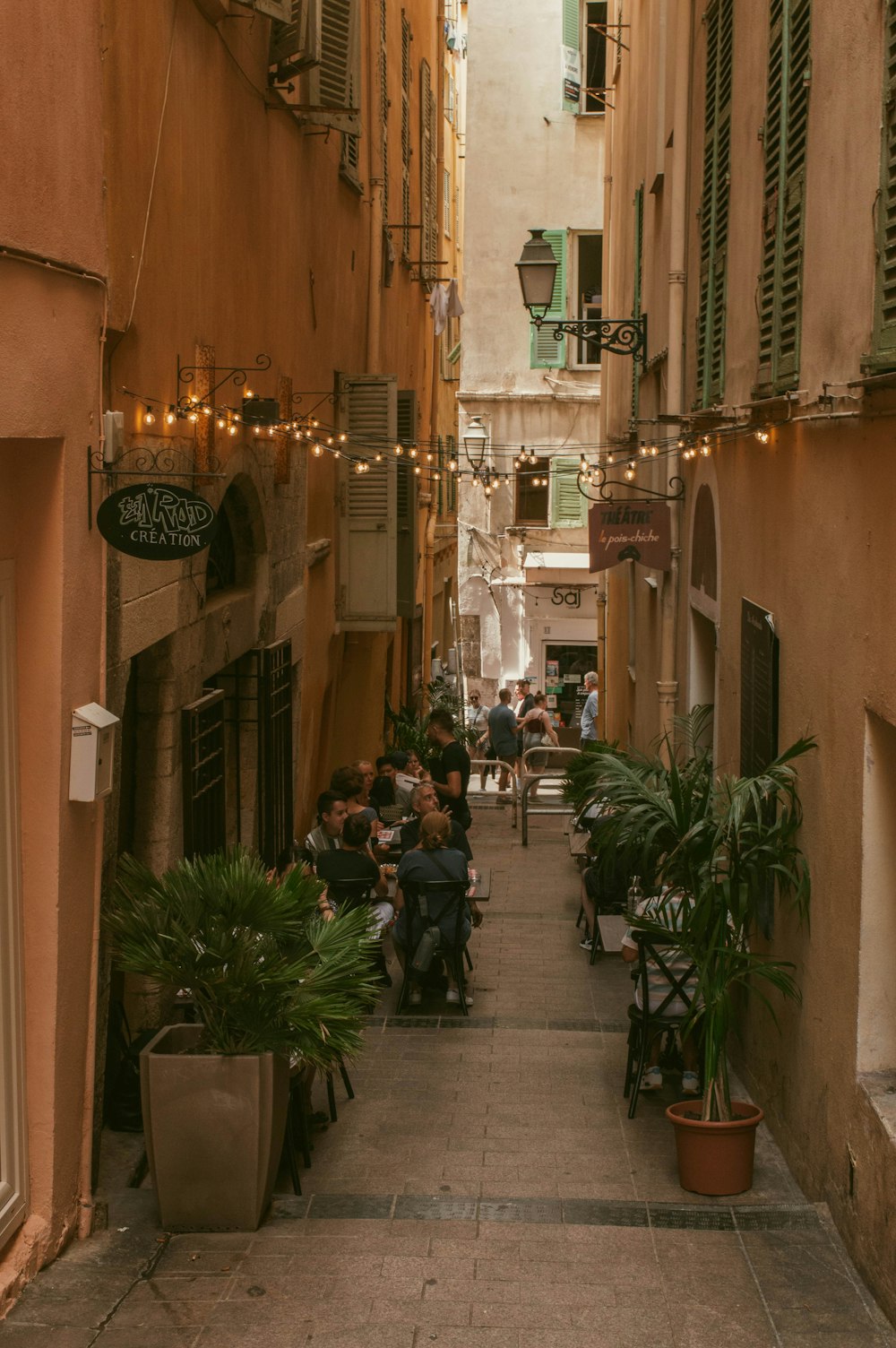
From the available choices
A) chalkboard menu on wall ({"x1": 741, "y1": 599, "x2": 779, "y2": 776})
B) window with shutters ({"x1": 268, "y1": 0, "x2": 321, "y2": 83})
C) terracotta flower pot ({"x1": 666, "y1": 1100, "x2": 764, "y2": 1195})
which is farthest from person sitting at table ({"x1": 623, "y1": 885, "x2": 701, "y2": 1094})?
window with shutters ({"x1": 268, "y1": 0, "x2": 321, "y2": 83})

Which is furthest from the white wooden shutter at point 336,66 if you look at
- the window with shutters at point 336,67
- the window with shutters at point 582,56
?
the window with shutters at point 582,56

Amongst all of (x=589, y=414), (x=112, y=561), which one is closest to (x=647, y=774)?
(x=112, y=561)

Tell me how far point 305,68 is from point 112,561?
469 cm

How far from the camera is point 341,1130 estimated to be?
24.3ft

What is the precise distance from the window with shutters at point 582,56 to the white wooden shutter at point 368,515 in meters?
14.4

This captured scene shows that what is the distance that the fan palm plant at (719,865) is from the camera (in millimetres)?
6457

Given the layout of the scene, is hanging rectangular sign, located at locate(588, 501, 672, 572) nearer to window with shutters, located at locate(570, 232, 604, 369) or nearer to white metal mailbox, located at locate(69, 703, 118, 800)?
white metal mailbox, located at locate(69, 703, 118, 800)

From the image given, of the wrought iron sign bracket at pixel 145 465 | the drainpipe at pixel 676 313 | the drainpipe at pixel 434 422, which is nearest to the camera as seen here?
the wrought iron sign bracket at pixel 145 465

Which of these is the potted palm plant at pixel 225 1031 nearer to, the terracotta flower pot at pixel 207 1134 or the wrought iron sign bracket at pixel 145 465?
the terracotta flower pot at pixel 207 1134

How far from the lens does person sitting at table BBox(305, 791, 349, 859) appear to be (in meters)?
10.0

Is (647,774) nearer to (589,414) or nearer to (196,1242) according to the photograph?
(196,1242)

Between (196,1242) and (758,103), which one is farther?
(758,103)

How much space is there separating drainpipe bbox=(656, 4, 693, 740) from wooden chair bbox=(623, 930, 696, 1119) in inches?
125

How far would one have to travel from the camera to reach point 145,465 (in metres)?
6.93
